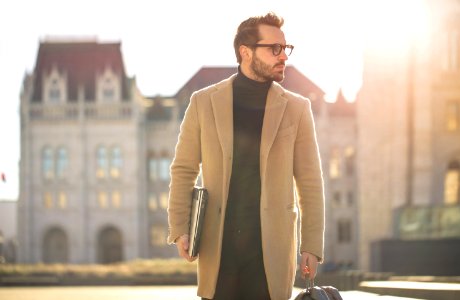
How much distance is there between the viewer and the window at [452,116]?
36844mm

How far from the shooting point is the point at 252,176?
444cm

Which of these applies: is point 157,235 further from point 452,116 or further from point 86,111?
point 452,116

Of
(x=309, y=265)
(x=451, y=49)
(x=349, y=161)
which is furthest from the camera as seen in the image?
(x=349, y=161)

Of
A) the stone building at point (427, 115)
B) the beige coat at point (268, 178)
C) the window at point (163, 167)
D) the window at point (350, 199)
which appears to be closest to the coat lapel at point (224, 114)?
the beige coat at point (268, 178)

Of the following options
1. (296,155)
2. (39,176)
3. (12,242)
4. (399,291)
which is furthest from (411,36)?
(12,242)

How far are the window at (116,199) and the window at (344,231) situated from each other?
13.8m

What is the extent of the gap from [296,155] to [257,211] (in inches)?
13.2

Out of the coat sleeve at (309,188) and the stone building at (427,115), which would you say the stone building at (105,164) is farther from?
the coat sleeve at (309,188)

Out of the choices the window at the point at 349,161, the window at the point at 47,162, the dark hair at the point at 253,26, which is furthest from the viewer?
the window at the point at 47,162

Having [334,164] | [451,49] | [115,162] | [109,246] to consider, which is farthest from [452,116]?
[115,162]

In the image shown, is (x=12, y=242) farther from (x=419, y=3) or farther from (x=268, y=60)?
(x=268, y=60)

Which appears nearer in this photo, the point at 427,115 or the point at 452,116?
the point at 427,115

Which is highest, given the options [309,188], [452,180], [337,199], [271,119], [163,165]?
[271,119]

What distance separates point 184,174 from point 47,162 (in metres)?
65.1
